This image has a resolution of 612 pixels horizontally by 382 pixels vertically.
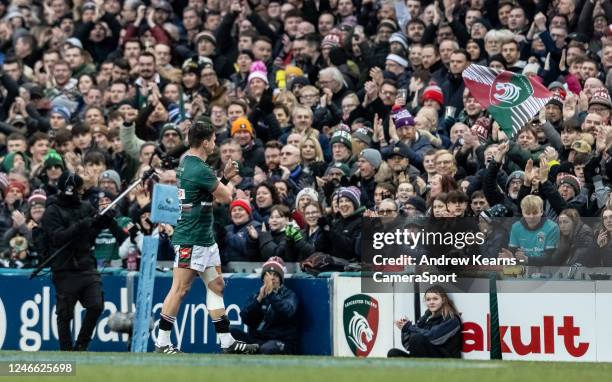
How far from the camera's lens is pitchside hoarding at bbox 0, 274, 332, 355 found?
17547 mm

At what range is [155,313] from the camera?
1884 cm

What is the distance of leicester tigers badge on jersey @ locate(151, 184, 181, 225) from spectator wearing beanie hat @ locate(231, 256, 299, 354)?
2684mm

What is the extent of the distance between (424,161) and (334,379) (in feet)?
25.2

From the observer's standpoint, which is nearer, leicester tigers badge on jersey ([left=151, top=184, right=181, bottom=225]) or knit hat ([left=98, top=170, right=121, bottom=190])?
leicester tigers badge on jersey ([left=151, top=184, right=181, bottom=225])

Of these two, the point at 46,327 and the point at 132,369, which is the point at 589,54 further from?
the point at 132,369

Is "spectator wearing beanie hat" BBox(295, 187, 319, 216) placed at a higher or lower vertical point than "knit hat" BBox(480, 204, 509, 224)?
higher

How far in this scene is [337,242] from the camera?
17.9 meters

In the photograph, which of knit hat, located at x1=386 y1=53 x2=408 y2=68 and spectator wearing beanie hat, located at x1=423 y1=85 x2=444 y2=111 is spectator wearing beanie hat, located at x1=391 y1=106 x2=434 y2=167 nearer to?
spectator wearing beanie hat, located at x1=423 y1=85 x2=444 y2=111

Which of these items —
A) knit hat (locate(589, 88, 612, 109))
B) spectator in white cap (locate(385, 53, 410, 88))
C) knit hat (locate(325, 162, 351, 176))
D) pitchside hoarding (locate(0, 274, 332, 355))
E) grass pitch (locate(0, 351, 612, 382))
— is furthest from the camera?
spectator in white cap (locate(385, 53, 410, 88))

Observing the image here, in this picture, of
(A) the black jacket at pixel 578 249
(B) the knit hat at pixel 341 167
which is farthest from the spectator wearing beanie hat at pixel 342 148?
(A) the black jacket at pixel 578 249

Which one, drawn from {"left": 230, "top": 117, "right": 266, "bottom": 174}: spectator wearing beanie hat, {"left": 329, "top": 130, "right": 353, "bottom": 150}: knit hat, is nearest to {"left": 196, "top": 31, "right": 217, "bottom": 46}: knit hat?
{"left": 230, "top": 117, "right": 266, "bottom": 174}: spectator wearing beanie hat

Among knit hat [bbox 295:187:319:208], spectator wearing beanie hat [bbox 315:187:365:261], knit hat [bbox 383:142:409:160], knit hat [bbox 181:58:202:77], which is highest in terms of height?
knit hat [bbox 181:58:202:77]

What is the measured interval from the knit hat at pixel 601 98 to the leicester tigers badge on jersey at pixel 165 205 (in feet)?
19.1

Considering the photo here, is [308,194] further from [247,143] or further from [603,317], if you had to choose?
[603,317]
